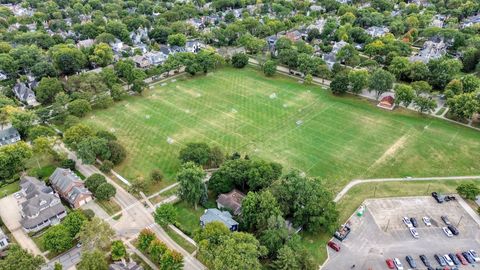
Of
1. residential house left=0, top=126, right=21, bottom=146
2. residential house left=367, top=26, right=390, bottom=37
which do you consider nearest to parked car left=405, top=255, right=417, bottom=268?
residential house left=0, top=126, right=21, bottom=146

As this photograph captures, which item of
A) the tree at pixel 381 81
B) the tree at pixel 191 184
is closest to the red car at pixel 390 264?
the tree at pixel 191 184

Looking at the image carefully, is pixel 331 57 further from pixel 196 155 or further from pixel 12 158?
pixel 12 158

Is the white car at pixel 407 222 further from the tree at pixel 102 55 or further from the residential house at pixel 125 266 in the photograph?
the tree at pixel 102 55

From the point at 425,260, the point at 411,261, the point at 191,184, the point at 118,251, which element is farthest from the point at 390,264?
the point at 118,251

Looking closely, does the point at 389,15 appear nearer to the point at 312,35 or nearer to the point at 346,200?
the point at 312,35

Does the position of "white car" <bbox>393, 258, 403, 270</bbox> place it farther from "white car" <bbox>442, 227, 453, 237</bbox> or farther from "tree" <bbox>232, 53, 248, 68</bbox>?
"tree" <bbox>232, 53, 248, 68</bbox>
